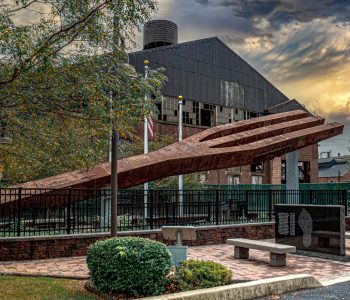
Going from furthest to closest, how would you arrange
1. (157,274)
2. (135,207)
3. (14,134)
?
(135,207), (14,134), (157,274)

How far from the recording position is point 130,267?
6418mm

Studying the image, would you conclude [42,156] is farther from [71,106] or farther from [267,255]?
[267,255]

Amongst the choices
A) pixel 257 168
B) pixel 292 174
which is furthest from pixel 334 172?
pixel 292 174

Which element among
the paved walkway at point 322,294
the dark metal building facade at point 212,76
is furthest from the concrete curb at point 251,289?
the dark metal building facade at point 212,76

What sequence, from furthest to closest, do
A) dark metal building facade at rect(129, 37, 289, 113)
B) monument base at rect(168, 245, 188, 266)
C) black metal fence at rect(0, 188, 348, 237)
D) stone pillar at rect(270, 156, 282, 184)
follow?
1. dark metal building facade at rect(129, 37, 289, 113)
2. stone pillar at rect(270, 156, 282, 184)
3. black metal fence at rect(0, 188, 348, 237)
4. monument base at rect(168, 245, 188, 266)

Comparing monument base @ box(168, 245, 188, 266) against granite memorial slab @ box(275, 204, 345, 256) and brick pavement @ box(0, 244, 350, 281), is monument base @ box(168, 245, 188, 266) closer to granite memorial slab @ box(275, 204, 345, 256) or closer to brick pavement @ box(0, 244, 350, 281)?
brick pavement @ box(0, 244, 350, 281)

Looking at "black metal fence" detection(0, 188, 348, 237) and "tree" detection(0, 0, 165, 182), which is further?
"black metal fence" detection(0, 188, 348, 237)

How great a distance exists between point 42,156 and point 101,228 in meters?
3.45

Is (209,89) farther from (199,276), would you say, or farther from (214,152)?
(199,276)

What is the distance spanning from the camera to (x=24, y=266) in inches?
386

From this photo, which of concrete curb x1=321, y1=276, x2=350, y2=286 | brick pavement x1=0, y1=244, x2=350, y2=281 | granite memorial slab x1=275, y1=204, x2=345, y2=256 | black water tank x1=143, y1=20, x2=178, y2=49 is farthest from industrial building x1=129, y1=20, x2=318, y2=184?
concrete curb x1=321, y1=276, x2=350, y2=286

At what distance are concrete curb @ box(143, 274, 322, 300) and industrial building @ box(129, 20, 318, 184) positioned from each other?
2221cm

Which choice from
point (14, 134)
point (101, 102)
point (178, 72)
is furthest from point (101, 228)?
point (178, 72)

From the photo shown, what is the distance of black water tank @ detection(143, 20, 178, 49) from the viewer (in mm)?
39188
